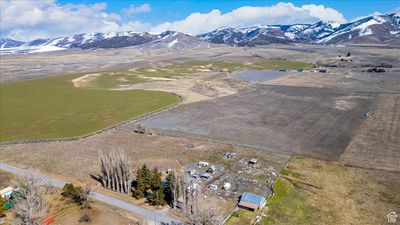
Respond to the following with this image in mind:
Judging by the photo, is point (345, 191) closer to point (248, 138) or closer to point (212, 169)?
point (212, 169)

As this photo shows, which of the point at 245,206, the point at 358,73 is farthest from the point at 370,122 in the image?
the point at 358,73

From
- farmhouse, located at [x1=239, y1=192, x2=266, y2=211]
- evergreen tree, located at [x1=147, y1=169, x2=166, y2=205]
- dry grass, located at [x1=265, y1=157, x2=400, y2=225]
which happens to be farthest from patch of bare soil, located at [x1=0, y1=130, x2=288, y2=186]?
farmhouse, located at [x1=239, y1=192, x2=266, y2=211]

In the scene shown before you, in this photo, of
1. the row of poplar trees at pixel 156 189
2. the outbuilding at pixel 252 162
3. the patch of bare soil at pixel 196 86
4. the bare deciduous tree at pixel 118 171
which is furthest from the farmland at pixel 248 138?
the bare deciduous tree at pixel 118 171

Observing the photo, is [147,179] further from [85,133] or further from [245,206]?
[85,133]

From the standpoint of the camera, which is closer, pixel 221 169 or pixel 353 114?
pixel 221 169

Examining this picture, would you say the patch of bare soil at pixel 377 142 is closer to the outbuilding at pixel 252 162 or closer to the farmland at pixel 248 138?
the farmland at pixel 248 138

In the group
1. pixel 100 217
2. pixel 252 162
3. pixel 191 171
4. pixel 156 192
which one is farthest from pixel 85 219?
pixel 252 162

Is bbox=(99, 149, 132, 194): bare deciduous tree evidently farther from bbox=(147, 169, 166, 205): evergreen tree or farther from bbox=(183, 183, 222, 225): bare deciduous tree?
bbox=(183, 183, 222, 225): bare deciduous tree
